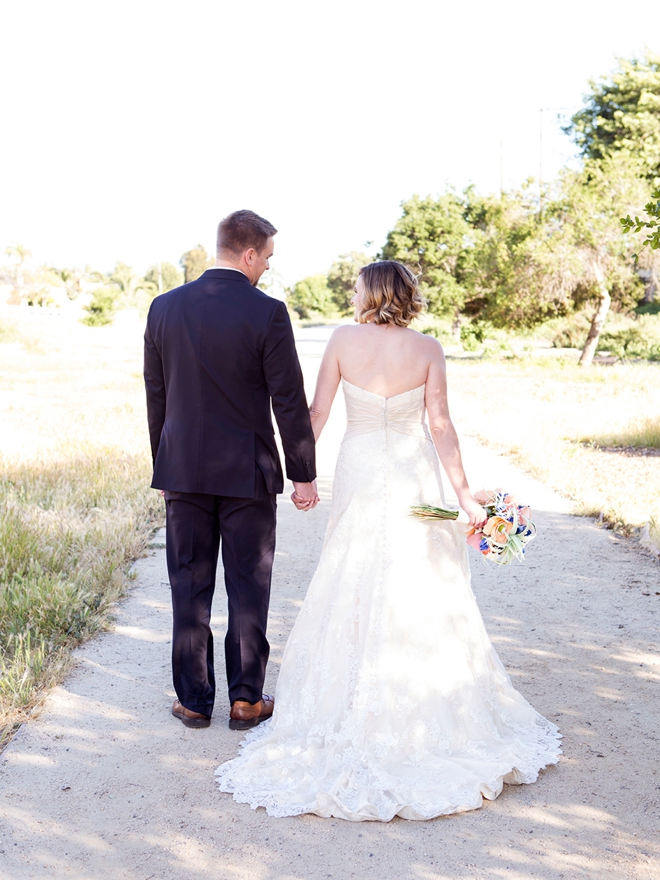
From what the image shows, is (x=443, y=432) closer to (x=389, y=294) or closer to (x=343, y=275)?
(x=389, y=294)

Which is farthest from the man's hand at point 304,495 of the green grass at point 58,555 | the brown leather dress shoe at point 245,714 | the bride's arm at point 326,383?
the green grass at point 58,555

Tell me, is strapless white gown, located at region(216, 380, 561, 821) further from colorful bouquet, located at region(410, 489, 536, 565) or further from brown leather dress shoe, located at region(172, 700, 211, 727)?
brown leather dress shoe, located at region(172, 700, 211, 727)

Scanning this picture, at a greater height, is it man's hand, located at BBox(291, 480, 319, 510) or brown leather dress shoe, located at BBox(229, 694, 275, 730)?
man's hand, located at BBox(291, 480, 319, 510)

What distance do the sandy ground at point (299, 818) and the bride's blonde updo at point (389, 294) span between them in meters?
2.06

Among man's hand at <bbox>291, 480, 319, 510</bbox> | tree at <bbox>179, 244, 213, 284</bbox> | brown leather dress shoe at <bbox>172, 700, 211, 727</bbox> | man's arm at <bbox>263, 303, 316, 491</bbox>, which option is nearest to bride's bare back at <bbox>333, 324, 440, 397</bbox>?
man's arm at <bbox>263, 303, 316, 491</bbox>

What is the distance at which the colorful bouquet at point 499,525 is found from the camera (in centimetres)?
389

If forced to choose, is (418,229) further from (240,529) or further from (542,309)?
(240,529)

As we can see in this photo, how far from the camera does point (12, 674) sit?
459cm

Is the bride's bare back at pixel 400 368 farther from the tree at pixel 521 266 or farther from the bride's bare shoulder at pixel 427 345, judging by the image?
the tree at pixel 521 266

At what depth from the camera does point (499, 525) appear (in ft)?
12.7

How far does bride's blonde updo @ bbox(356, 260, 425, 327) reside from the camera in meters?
3.86

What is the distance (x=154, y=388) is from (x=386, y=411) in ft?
3.67

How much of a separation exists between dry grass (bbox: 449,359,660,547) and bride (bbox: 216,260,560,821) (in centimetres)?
397

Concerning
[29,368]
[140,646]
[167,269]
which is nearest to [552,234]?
[29,368]
